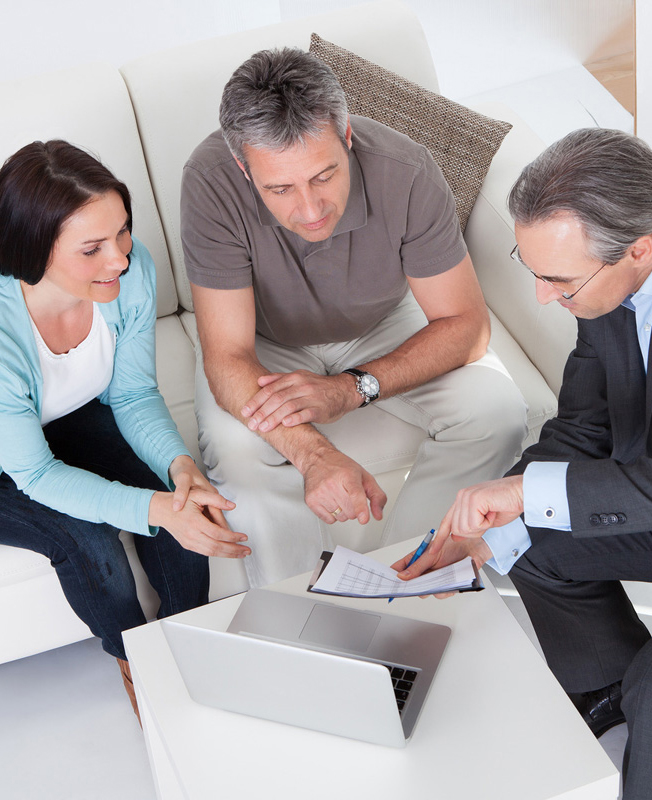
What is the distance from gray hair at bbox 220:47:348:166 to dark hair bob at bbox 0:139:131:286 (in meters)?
0.27

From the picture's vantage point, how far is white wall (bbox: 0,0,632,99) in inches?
142

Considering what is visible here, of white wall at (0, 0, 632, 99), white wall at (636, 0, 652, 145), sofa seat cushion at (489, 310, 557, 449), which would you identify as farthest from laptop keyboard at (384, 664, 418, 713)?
white wall at (0, 0, 632, 99)

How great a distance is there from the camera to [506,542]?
151 cm

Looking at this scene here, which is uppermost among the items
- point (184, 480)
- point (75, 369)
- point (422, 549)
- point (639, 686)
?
point (75, 369)

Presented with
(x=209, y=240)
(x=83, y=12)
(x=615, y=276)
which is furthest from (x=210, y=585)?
(x=83, y=12)

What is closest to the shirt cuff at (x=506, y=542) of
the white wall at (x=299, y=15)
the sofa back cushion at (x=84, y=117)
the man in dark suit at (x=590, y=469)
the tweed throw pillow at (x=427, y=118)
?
the man in dark suit at (x=590, y=469)

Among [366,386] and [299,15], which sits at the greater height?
[299,15]

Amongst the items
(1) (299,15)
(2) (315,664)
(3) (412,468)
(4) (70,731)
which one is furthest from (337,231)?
(1) (299,15)

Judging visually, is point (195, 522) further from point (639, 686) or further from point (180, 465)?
point (639, 686)

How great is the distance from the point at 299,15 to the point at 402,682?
3.33 m

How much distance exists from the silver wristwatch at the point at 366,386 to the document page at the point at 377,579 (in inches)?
21.9

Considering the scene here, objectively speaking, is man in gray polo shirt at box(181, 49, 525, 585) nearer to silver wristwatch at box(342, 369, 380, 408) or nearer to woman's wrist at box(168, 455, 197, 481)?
silver wristwatch at box(342, 369, 380, 408)

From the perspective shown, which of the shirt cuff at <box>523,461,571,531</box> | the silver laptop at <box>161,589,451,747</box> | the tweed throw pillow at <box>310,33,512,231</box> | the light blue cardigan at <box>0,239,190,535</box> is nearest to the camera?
the silver laptop at <box>161,589,451,747</box>

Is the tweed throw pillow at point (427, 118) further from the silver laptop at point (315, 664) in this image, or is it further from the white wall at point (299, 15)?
the white wall at point (299, 15)
